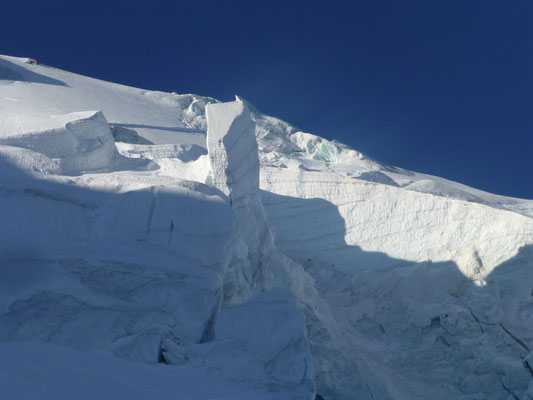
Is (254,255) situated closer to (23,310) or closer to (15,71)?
(23,310)

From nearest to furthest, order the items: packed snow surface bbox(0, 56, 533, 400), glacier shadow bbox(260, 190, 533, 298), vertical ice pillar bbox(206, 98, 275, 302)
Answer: packed snow surface bbox(0, 56, 533, 400) < vertical ice pillar bbox(206, 98, 275, 302) < glacier shadow bbox(260, 190, 533, 298)

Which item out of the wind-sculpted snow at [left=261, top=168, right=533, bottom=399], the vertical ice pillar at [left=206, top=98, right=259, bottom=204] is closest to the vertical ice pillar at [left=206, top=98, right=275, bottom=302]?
the vertical ice pillar at [left=206, top=98, right=259, bottom=204]

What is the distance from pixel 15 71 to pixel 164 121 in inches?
238

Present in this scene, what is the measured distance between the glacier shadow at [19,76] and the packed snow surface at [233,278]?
6.21 meters

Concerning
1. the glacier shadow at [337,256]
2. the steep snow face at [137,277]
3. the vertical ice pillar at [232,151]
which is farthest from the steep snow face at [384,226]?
the steep snow face at [137,277]

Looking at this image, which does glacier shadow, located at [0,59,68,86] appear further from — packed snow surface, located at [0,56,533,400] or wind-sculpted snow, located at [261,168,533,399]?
→ wind-sculpted snow, located at [261,168,533,399]

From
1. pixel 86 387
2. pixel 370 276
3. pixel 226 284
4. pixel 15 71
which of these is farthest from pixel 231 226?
pixel 15 71

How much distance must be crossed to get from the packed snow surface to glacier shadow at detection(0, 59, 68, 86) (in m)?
6.21

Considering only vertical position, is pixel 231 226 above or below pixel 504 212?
below

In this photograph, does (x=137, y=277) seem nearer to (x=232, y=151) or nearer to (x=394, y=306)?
(x=232, y=151)

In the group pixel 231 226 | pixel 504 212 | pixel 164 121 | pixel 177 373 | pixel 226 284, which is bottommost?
pixel 177 373

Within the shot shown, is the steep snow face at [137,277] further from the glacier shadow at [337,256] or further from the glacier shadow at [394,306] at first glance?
the glacier shadow at [337,256]

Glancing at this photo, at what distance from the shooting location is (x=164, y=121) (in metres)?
23.8

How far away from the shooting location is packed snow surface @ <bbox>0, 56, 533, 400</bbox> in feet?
20.7
